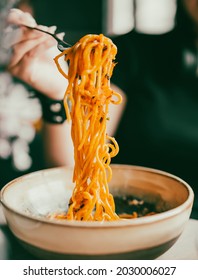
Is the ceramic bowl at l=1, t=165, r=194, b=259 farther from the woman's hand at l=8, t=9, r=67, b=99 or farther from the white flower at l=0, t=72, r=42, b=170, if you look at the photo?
the white flower at l=0, t=72, r=42, b=170

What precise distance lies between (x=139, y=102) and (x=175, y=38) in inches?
13.9

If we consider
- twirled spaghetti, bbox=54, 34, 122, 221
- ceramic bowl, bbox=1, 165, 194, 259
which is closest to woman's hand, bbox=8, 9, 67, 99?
twirled spaghetti, bbox=54, 34, 122, 221

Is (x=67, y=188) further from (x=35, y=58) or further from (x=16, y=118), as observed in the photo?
(x=16, y=118)

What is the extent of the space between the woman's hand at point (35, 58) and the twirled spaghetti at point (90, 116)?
0.22 meters

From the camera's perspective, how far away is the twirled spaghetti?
835mm

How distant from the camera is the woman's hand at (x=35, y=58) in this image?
1.12 m

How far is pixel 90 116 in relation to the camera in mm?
873

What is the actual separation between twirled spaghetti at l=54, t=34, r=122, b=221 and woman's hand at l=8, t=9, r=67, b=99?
0.22 m

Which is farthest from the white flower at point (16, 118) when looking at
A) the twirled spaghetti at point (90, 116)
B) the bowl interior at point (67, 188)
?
the twirled spaghetti at point (90, 116)

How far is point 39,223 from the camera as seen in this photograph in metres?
0.64

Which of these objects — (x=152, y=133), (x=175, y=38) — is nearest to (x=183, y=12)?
(x=175, y=38)

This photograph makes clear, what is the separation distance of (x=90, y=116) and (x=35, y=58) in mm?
625

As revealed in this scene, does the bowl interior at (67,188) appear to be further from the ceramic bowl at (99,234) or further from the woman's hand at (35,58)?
the woman's hand at (35,58)

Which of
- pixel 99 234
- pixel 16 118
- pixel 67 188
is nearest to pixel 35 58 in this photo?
pixel 16 118
